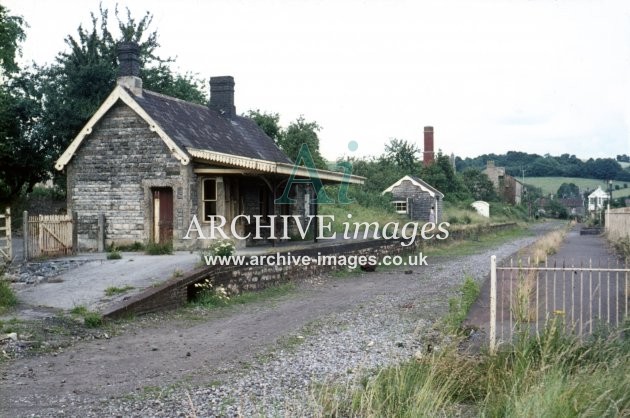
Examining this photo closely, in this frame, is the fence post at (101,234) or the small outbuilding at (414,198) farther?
the small outbuilding at (414,198)

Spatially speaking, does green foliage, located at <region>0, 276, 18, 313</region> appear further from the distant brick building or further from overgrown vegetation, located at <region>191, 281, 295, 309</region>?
the distant brick building

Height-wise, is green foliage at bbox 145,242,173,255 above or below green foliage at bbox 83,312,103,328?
above

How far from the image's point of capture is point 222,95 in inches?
963

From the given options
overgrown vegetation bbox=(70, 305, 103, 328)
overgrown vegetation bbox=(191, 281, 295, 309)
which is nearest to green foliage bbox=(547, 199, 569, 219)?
overgrown vegetation bbox=(191, 281, 295, 309)

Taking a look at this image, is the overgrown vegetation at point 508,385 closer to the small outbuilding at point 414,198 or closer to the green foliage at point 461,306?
the green foliage at point 461,306

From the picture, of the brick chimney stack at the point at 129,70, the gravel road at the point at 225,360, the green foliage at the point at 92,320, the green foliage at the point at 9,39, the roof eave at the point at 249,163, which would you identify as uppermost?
the green foliage at the point at 9,39

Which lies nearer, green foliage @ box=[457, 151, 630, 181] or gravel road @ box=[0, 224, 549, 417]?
gravel road @ box=[0, 224, 549, 417]

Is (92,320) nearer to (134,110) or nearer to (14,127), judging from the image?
(134,110)

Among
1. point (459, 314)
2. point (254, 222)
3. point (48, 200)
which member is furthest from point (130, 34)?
point (459, 314)

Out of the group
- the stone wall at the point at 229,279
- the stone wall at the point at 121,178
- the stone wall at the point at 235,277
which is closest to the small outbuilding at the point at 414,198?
the stone wall at the point at 235,277

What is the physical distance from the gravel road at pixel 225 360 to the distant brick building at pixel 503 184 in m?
60.8

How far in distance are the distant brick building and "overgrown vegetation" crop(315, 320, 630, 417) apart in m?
65.0

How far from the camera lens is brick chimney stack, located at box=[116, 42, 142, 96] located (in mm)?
19234

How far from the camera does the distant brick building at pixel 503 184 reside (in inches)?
2852
